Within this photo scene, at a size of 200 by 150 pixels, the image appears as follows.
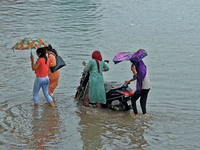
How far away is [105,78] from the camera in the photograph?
43.5 ft

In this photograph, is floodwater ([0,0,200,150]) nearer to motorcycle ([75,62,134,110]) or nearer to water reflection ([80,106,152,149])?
water reflection ([80,106,152,149])

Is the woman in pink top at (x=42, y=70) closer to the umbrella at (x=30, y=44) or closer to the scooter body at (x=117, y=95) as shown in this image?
the umbrella at (x=30, y=44)

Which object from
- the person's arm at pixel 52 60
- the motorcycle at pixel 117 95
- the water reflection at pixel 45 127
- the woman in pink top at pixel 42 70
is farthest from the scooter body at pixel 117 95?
the water reflection at pixel 45 127

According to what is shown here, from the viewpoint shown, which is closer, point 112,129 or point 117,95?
point 112,129

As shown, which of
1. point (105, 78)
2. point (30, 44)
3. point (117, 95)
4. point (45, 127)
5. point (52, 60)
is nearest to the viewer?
point (45, 127)

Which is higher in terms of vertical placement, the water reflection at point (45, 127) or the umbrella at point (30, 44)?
the umbrella at point (30, 44)

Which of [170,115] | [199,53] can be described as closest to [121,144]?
[170,115]

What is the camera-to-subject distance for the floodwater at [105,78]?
809 cm

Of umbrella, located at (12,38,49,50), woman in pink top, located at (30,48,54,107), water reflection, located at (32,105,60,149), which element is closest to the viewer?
water reflection, located at (32,105,60,149)

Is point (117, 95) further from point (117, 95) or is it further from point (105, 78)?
point (105, 78)

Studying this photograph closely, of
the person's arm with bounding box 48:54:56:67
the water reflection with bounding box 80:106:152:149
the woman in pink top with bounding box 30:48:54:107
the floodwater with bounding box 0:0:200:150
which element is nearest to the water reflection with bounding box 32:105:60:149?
the floodwater with bounding box 0:0:200:150

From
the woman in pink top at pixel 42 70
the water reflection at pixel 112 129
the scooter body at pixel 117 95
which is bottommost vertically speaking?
the water reflection at pixel 112 129

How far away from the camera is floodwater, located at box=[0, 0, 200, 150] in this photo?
8094 mm

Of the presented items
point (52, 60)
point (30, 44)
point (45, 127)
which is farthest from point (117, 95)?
point (30, 44)
